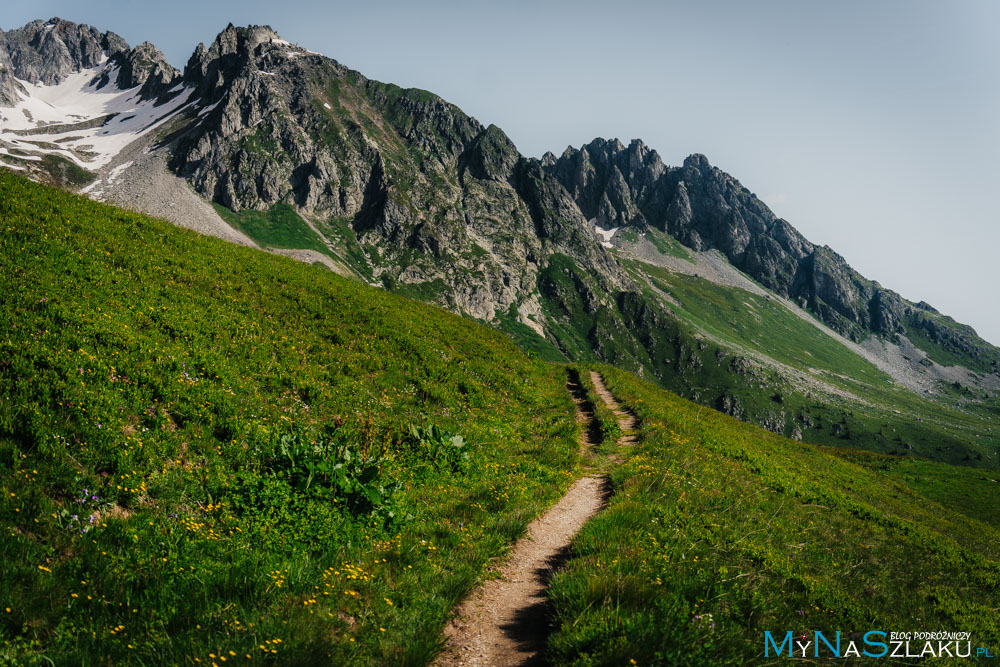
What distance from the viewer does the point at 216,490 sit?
7590 millimetres

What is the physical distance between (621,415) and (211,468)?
1980 cm

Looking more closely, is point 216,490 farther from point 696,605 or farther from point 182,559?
point 696,605

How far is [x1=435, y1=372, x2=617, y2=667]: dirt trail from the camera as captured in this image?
5.79 m

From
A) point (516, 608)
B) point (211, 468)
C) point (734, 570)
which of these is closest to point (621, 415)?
point (734, 570)

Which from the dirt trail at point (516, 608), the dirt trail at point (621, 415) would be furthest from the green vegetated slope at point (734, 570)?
the dirt trail at point (621, 415)

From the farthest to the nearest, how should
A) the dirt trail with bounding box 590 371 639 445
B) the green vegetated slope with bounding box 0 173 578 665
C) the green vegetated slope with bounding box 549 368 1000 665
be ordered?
the dirt trail with bounding box 590 371 639 445 < the green vegetated slope with bounding box 549 368 1000 665 < the green vegetated slope with bounding box 0 173 578 665

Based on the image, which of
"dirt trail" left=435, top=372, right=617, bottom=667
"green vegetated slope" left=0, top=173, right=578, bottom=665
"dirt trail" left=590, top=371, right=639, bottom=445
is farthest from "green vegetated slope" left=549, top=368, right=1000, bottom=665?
"green vegetated slope" left=0, top=173, right=578, bottom=665

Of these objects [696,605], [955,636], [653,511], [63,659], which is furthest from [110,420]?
[955,636]

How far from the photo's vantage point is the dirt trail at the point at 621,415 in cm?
1912

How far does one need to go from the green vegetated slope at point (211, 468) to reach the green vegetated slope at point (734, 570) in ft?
6.87

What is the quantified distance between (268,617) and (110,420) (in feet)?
17.3

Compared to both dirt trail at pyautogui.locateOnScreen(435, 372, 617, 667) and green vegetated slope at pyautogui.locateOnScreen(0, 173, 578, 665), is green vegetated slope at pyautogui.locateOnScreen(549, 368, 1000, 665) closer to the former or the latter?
dirt trail at pyautogui.locateOnScreen(435, 372, 617, 667)

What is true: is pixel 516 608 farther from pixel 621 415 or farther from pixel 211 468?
pixel 621 415

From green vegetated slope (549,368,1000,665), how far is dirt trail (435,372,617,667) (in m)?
0.54
